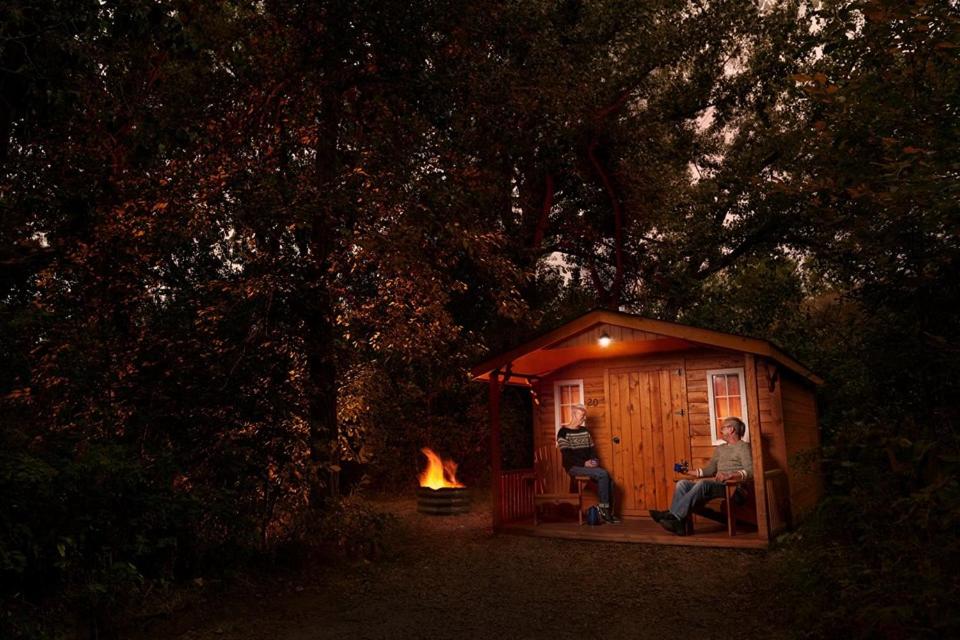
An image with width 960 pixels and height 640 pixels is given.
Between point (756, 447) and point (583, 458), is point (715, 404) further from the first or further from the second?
point (583, 458)

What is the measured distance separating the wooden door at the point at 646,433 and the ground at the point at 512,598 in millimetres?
2067

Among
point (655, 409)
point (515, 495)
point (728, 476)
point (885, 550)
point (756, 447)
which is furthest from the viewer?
point (515, 495)

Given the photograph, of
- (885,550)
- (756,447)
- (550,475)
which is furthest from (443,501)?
(885,550)

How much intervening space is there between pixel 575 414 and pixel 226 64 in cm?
734

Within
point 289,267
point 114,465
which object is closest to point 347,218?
point 289,267

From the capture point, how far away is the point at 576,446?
10805 millimetres

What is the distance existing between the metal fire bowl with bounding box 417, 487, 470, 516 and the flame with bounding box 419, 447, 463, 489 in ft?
2.03

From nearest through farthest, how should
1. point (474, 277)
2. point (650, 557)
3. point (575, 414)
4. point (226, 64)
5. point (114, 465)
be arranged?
1. point (114, 465)
2. point (650, 557)
3. point (226, 64)
4. point (575, 414)
5. point (474, 277)

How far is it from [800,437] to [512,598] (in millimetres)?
6715

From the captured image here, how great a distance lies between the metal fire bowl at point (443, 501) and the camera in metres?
13.2

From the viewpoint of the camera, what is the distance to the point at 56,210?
27.4 feet

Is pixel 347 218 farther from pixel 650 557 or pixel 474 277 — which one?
pixel 474 277

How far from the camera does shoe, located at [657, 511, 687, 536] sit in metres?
9.22

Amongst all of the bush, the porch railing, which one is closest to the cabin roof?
the porch railing
